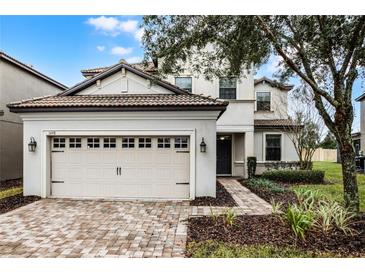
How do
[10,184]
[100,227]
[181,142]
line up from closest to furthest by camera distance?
1. [100,227]
2. [181,142]
3. [10,184]

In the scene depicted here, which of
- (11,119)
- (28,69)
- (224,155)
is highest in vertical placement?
(28,69)

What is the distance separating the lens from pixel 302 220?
18.7 feet

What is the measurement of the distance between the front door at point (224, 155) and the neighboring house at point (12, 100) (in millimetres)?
10546

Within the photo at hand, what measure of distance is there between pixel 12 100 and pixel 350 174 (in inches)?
575

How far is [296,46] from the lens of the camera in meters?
7.18

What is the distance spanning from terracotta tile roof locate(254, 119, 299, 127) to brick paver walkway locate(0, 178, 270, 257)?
774 centimetres

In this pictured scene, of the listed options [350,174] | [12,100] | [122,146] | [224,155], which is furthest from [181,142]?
[12,100]

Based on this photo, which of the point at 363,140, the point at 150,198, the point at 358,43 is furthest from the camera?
the point at 363,140

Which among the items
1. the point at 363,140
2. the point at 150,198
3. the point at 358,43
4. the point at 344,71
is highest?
the point at 358,43

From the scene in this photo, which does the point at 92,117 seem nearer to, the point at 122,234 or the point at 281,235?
the point at 122,234

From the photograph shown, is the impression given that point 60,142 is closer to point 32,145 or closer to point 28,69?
point 32,145

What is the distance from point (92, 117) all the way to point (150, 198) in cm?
336
